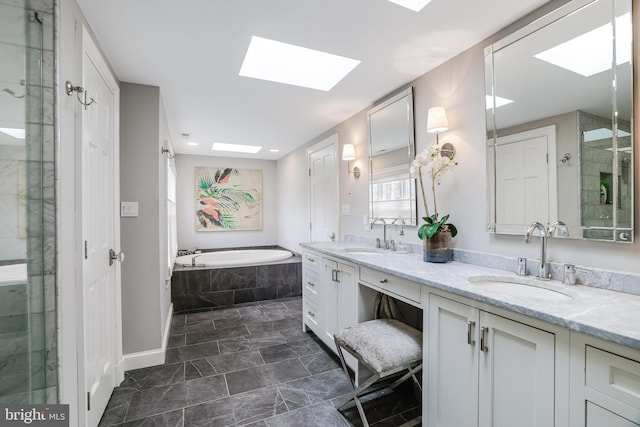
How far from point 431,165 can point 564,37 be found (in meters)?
0.93

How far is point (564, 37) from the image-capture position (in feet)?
4.38

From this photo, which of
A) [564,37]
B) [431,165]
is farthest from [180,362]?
[564,37]

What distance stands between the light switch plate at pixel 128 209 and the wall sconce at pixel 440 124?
2230mm

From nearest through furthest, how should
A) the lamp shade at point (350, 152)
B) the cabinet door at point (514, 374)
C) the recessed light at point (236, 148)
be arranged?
the cabinet door at point (514, 374), the lamp shade at point (350, 152), the recessed light at point (236, 148)

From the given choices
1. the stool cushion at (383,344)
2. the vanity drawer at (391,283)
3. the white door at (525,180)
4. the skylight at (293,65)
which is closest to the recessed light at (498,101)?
the white door at (525,180)

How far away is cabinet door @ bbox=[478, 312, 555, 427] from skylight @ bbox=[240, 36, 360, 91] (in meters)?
1.81

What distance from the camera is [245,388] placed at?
197 centimetres

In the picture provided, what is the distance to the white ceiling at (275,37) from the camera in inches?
56.8

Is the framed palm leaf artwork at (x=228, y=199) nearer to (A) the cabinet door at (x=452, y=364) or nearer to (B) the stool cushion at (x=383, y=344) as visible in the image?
(B) the stool cushion at (x=383, y=344)

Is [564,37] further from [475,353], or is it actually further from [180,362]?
[180,362]

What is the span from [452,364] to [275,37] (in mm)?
1964

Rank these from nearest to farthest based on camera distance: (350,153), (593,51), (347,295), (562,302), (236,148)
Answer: (562,302) → (593,51) → (347,295) → (350,153) → (236,148)

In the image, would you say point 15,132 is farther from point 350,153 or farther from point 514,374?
point 350,153

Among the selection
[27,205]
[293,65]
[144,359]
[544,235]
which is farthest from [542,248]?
[144,359]
